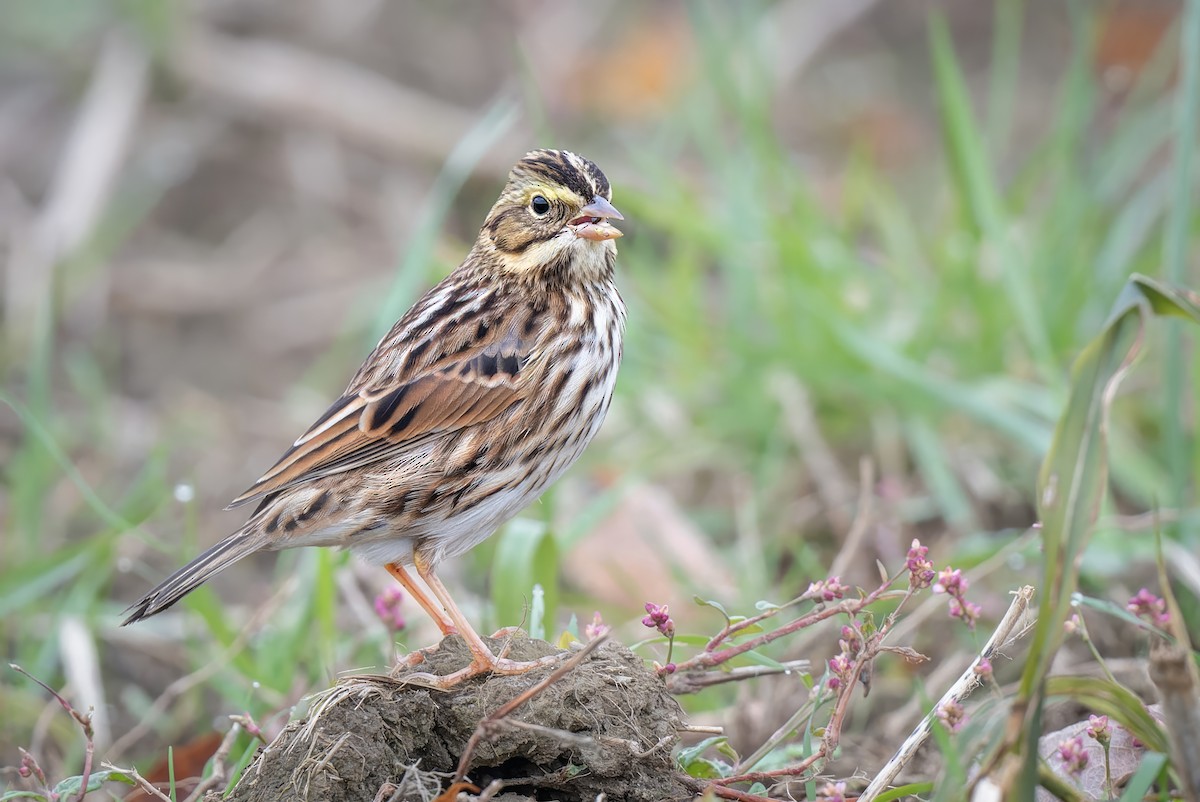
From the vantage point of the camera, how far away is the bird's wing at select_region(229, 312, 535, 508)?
397 centimetres

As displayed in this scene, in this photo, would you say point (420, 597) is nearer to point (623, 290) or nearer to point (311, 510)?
point (311, 510)

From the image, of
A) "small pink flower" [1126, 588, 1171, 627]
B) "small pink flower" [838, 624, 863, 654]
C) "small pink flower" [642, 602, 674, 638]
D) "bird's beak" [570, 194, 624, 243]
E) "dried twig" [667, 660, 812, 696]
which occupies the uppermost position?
"bird's beak" [570, 194, 624, 243]

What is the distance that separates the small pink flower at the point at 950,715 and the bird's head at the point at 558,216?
1.77 metres

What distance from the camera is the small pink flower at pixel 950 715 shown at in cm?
295

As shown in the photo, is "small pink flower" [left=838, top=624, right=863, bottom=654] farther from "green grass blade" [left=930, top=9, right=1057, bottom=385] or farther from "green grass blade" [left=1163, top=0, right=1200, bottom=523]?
"green grass blade" [left=930, top=9, right=1057, bottom=385]

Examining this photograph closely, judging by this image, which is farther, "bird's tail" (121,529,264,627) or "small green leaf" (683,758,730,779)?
"bird's tail" (121,529,264,627)

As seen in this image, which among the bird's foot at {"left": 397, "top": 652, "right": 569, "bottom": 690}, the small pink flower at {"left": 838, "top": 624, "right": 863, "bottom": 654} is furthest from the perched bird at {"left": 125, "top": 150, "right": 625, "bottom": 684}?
the small pink flower at {"left": 838, "top": 624, "right": 863, "bottom": 654}

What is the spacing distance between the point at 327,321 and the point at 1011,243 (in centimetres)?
410

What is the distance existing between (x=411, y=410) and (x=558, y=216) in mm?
763

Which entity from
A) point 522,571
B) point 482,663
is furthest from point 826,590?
point 522,571

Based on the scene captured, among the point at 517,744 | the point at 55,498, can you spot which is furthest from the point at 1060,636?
the point at 55,498

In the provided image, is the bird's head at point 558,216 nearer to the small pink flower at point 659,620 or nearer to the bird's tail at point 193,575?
the bird's tail at point 193,575

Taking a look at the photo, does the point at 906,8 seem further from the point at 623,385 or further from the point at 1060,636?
the point at 1060,636

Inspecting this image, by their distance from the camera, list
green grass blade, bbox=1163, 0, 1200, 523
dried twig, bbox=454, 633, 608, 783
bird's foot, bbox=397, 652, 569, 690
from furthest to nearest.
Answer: green grass blade, bbox=1163, 0, 1200, 523, bird's foot, bbox=397, 652, 569, 690, dried twig, bbox=454, 633, 608, 783
